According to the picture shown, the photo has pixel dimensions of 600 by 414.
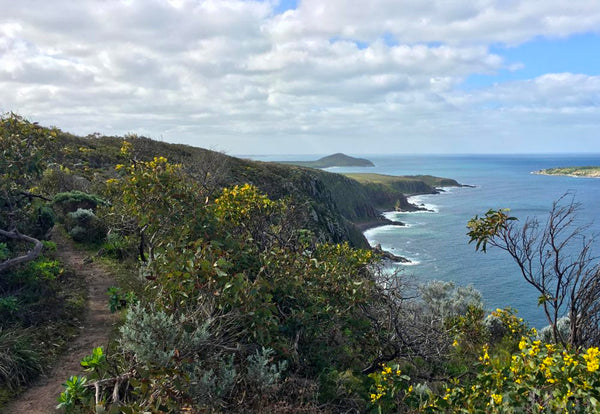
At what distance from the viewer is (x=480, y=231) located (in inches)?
348

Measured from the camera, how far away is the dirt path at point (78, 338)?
22.8 feet

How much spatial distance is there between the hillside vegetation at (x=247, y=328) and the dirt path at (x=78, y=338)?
0.86ft

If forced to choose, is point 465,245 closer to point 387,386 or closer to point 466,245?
point 466,245

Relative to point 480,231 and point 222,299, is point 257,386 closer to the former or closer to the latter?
point 222,299

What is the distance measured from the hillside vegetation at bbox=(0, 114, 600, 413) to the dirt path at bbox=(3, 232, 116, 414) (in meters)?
0.26

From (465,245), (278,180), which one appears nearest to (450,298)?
(278,180)

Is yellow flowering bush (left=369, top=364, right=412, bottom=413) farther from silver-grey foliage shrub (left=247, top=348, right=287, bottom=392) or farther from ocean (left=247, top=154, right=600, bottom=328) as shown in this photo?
ocean (left=247, top=154, right=600, bottom=328)

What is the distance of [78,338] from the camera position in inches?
370

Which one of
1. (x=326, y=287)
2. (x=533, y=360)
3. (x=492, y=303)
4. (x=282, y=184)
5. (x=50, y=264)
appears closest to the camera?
(x=533, y=360)

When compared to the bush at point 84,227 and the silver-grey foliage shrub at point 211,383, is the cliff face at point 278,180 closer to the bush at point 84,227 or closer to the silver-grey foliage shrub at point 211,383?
the bush at point 84,227

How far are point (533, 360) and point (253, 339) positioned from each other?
4449mm

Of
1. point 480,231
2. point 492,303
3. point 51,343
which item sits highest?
point 480,231

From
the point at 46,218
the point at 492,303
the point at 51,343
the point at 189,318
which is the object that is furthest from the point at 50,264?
the point at 492,303

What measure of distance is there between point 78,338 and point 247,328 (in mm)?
5256
